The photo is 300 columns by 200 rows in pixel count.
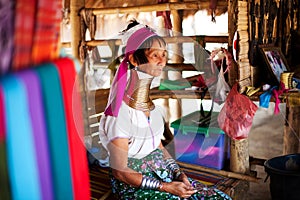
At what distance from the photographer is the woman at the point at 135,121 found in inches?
89.5

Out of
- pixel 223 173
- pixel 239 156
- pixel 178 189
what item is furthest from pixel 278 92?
pixel 178 189

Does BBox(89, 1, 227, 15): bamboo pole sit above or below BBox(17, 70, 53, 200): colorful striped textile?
above

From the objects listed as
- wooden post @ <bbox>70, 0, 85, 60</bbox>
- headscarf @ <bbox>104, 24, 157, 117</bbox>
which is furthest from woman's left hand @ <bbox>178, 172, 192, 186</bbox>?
wooden post @ <bbox>70, 0, 85, 60</bbox>

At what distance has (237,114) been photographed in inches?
115

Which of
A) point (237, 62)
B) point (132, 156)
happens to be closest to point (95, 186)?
point (132, 156)

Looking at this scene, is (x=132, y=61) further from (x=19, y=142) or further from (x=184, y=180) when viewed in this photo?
(x=19, y=142)

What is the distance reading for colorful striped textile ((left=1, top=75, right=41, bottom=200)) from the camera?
25.0 inches

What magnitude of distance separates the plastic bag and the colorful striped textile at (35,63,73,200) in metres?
2.30

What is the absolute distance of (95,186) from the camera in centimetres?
309

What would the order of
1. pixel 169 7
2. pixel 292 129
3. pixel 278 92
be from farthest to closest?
pixel 292 129
pixel 169 7
pixel 278 92

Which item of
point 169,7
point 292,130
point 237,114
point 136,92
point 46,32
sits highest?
point 169,7

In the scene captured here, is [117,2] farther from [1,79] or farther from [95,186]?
[1,79]

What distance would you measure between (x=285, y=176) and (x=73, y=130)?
2875 mm

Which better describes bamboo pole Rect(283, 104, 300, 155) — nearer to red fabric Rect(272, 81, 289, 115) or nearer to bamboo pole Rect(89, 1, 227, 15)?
red fabric Rect(272, 81, 289, 115)
